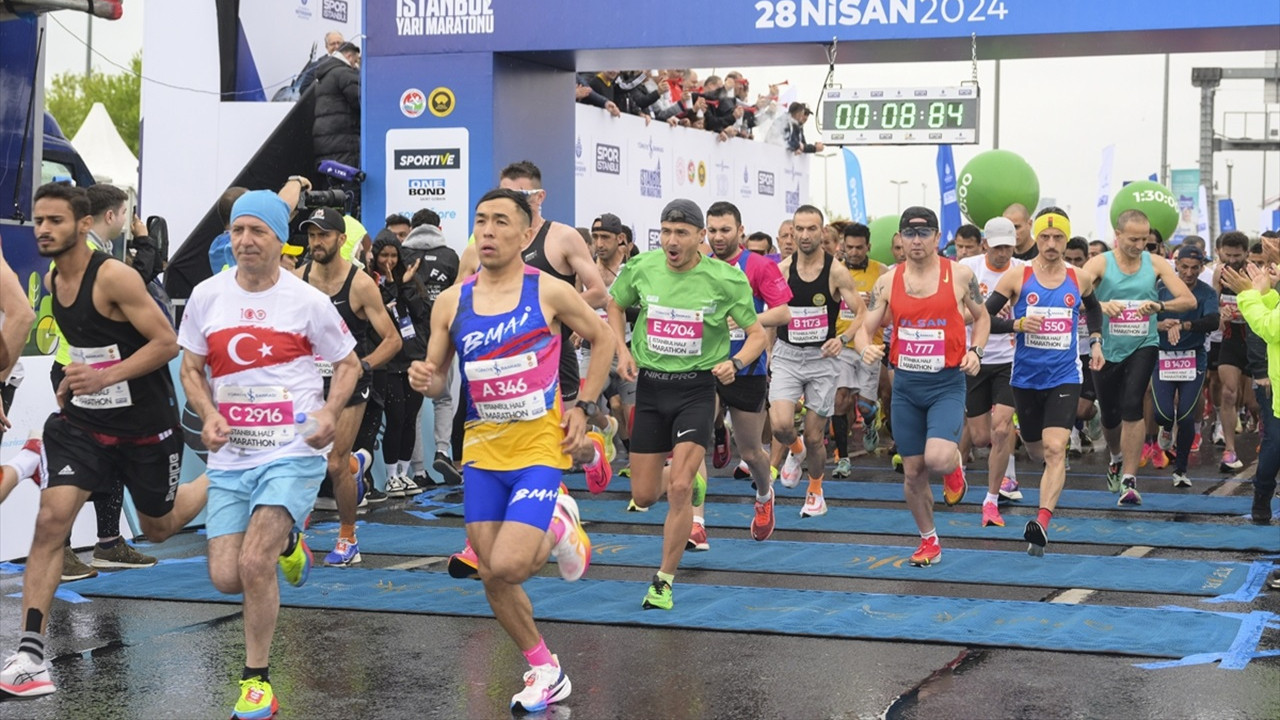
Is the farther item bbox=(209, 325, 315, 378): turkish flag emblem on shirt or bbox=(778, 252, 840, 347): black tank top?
bbox=(778, 252, 840, 347): black tank top

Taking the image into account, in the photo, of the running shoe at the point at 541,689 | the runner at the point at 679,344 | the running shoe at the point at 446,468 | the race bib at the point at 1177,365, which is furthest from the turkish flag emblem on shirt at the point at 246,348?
the race bib at the point at 1177,365

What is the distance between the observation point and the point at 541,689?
237 inches

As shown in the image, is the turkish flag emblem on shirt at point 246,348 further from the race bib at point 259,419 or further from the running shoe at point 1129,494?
the running shoe at point 1129,494

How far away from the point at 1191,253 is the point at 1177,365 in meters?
1.05

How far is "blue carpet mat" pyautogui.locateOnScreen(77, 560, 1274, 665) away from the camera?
7352 millimetres

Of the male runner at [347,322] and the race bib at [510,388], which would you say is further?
the male runner at [347,322]

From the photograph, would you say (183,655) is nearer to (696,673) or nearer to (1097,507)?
(696,673)

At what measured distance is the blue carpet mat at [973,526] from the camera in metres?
10.7

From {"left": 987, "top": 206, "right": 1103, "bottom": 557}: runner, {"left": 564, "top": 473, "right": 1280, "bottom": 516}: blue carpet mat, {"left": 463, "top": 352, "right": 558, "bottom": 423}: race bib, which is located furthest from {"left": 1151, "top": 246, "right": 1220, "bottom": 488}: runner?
{"left": 463, "top": 352, "right": 558, "bottom": 423}: race bib

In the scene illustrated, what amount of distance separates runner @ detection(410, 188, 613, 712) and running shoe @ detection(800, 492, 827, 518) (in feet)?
18.6

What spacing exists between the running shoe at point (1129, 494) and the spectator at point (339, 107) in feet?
31.0

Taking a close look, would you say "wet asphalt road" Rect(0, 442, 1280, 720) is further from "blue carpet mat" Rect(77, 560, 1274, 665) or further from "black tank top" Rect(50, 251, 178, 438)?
"black tank top" Rect(50, 251, 178, 438)

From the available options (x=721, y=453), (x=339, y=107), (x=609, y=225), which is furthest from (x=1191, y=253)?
(x=339, y=107)

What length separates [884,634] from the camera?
7.46 m
